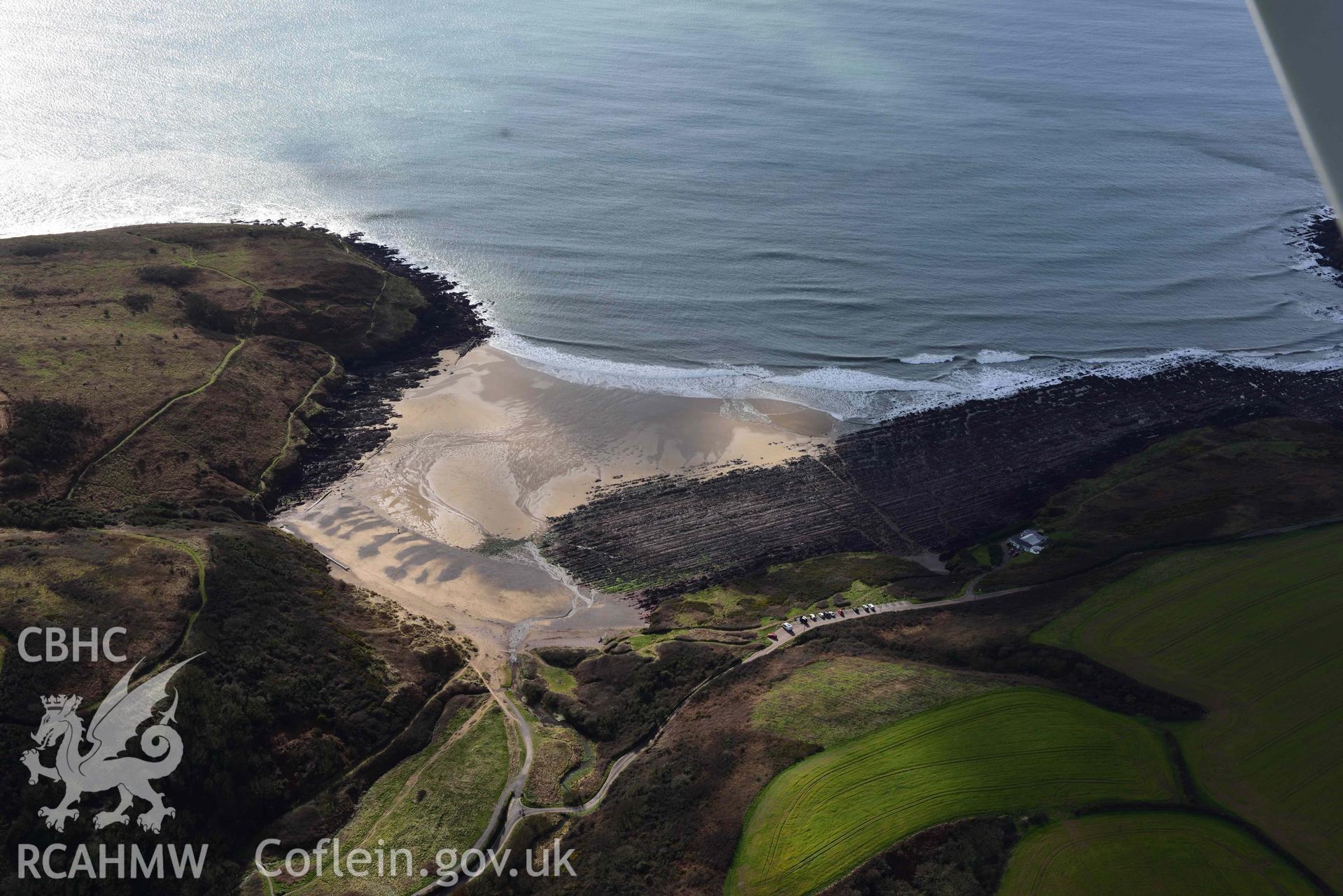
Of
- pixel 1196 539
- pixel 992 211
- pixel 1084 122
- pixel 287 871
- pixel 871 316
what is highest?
pixel 1084 122

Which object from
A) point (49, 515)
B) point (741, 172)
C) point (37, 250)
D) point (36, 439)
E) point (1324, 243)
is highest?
point (741, 172)

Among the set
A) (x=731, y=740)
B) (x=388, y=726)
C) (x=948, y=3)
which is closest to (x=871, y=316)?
(x=731, y=740)

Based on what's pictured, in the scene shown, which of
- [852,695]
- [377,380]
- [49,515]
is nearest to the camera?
[852,695]

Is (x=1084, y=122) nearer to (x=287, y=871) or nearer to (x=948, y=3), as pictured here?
(x=948, y=3)

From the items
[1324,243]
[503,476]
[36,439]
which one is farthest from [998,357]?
[36,439]

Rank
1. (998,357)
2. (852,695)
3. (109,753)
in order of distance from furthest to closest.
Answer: (998,357) → (852,695) → (109,753)

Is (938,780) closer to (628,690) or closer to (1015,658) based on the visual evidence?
(1015,658)
